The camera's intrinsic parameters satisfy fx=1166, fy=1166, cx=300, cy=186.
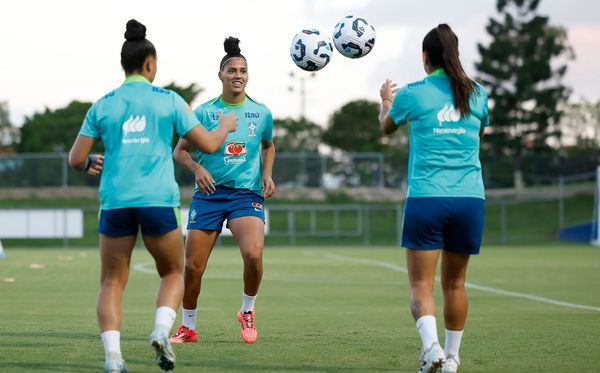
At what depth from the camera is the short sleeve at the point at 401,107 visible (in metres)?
7.31

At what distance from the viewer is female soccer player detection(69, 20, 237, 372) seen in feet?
22.8

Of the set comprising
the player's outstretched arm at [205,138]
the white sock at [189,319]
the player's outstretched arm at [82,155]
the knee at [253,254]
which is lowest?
the white sock at [189,319]

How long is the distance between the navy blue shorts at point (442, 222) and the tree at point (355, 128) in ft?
257

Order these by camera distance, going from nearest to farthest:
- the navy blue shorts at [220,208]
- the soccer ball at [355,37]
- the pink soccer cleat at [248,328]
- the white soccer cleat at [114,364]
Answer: the white soccer cleat at [114,364] → the pink soccer cleat at [248,328] → the soccer ball at [355,37] → the navy blue shorts at [220,208]

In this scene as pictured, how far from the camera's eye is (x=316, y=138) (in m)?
87.4

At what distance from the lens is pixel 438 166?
287 inches

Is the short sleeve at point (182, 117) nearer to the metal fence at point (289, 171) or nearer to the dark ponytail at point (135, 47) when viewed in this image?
the dark ponytail at point (135, 47)

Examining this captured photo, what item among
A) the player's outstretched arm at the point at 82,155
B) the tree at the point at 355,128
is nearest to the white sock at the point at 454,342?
the player's outstretched arm at the point at 82,155

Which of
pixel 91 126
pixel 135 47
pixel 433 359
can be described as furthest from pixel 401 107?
pixel 91 126

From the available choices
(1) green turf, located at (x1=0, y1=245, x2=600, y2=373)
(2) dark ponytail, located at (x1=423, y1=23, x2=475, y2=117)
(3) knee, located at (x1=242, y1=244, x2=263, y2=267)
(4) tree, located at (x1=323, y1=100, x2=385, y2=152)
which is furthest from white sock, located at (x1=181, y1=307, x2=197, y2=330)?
(4) tree, located at (x1=323, y1=100, x2=385, y2=152)

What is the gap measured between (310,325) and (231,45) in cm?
288

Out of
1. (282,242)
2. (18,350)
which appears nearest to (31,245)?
(282,242)

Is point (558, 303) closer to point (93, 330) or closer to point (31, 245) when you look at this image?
point (93, 330)

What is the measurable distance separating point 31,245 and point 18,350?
35.6m
